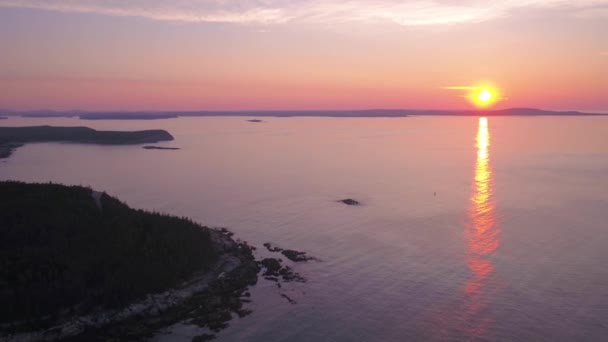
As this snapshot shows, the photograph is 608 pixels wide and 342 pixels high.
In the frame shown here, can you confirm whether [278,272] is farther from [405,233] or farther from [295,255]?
[405,233]

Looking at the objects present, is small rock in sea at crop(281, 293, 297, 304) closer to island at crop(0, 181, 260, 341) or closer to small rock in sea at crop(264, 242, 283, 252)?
island at crop(0, 181, 260, 341)

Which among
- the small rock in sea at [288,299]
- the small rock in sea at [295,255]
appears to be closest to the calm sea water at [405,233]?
the small rock in sea at [288,299]

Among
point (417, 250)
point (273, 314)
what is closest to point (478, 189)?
point (417, 250)

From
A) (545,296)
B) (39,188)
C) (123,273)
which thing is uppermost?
(39,188)

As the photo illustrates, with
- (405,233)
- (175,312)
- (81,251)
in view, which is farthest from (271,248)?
(81,251)

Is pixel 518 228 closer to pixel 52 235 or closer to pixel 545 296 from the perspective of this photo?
pixel 545 296

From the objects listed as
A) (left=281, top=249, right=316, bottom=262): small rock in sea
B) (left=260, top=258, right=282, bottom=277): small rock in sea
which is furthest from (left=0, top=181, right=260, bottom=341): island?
(left=281, top=249, right=316, bottom=262): small rock in sea

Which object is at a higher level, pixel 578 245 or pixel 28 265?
pixel 28 265

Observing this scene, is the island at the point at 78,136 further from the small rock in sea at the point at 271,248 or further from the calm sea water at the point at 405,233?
the small rock in sea at the point at 271,248
